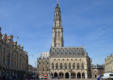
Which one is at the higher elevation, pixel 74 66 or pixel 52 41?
pixel 52 41

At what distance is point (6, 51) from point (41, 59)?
89628 millimetres

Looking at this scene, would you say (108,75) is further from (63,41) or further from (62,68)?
(63,41)

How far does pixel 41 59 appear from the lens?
150 metres

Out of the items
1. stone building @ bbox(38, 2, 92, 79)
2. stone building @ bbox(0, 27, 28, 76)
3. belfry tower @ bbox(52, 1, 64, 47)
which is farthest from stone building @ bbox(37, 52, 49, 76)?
stone building @ bbox(0, 27, 28, 76)

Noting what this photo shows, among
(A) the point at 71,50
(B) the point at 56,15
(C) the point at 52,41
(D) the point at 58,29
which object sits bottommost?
(A) the point at 71,50

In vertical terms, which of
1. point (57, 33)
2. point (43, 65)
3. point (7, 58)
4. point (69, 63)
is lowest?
point (7, 58)

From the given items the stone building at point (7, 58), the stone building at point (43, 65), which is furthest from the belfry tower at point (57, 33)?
the stone building at point (7, 58)

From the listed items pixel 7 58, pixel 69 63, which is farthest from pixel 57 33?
pixel 7 58

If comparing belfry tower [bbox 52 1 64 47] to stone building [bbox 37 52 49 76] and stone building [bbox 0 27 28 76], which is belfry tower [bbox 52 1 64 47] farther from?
stone building [bbox 0 27 28 76]

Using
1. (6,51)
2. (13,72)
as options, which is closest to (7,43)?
(6,51)

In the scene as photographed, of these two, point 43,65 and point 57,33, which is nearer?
point 43,65

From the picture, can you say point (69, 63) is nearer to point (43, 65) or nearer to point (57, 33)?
point (43, 65)

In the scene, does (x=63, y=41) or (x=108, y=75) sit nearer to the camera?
(x=108, y=75)

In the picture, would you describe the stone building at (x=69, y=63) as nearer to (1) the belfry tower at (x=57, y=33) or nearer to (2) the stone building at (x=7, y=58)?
(1) the belfry tower at (x=57, y=33)
